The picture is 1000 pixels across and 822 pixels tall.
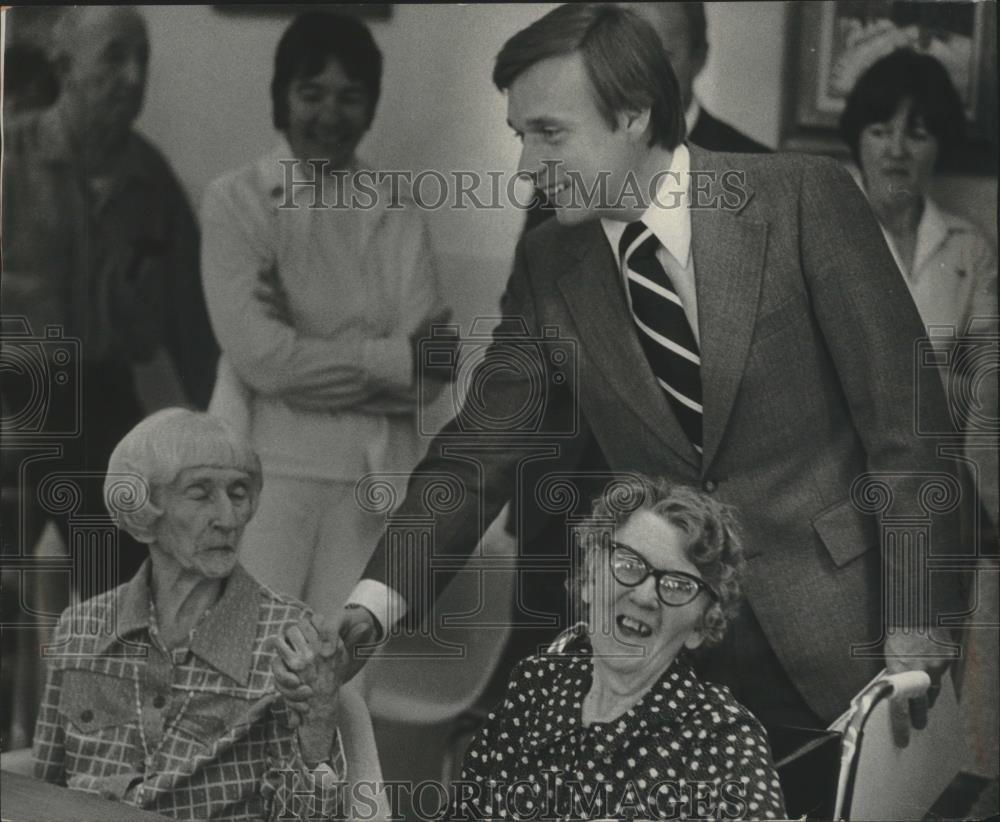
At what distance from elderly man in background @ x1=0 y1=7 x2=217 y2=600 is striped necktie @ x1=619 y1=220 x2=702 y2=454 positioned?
3.86 ft

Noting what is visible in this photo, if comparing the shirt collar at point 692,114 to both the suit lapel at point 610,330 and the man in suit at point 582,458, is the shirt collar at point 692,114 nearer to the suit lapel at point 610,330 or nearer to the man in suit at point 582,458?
the man in suit at point 582,458

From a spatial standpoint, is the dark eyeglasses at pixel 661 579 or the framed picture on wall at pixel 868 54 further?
the framed picture on wall at pixel 868 54

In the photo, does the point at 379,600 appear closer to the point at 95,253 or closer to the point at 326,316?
the point at 326,316

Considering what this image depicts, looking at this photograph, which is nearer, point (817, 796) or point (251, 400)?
point (817, 796)

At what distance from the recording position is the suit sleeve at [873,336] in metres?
3.66

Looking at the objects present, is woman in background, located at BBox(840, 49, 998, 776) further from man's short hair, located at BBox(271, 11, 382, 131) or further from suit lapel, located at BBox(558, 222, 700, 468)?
man's short hair, located at BBox(271, 11, 382, 131)

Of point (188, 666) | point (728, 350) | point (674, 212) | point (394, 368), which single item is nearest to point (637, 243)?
point (674, 212)

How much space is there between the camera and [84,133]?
12.6 feet

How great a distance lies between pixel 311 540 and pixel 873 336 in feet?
5.30

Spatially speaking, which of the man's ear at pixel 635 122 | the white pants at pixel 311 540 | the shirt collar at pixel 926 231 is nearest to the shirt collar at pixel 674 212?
the man's ear at pixel 635 122

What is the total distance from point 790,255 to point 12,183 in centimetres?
216

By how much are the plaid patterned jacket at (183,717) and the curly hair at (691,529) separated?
82 cm

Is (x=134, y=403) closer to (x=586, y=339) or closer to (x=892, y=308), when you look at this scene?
(x=586, y=339)

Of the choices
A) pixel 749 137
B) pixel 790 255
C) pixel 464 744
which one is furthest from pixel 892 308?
pixel 464 744
